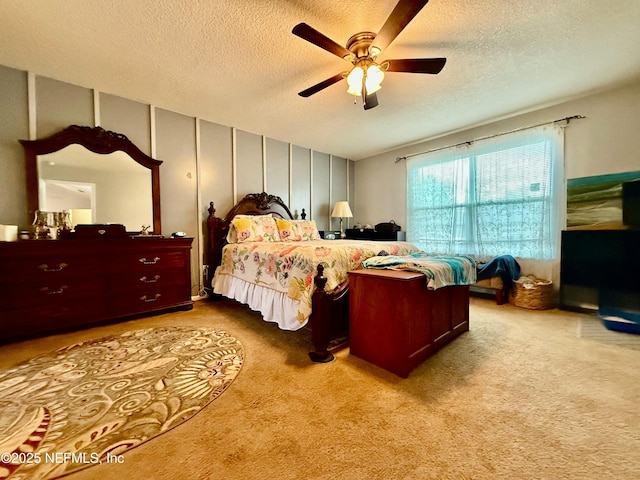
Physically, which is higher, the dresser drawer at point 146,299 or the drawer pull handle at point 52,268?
the drawer pull handle at point 52,268

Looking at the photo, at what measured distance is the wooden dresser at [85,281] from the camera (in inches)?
84.9

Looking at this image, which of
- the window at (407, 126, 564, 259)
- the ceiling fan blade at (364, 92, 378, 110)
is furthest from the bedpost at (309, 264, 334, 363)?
the window at (407, 126, 564, 259)

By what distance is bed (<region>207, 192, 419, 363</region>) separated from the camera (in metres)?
1.92

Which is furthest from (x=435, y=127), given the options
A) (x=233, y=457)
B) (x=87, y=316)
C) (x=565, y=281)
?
(x=87, y=316)

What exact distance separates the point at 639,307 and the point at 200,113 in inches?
214

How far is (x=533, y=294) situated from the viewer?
10.2 ft

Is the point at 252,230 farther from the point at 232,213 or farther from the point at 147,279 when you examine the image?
the point at 147,279

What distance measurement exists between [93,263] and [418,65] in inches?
136

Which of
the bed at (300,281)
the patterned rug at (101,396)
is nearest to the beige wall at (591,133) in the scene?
the bed at (300,281)

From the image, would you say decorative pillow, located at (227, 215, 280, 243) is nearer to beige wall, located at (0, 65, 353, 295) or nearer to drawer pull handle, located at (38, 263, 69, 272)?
beige wall, located at (0, 65, 353, 295)

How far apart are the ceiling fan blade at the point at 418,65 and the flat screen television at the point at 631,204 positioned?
2.59 metres

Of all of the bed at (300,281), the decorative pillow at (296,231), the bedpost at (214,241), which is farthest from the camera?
the decorative pillow at (296,231)

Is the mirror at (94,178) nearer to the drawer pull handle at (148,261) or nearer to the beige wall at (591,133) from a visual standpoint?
the drawer pull handle at (148,261)

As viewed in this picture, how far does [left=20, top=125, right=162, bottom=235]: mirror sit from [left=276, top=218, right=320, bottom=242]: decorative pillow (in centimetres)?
163
